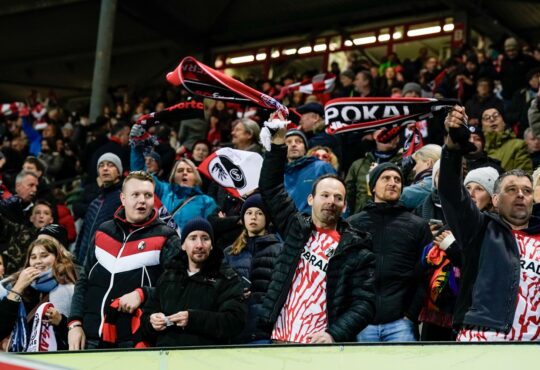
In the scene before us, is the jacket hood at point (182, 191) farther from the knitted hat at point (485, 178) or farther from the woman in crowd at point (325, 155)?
the knitted hat at point (485, 178)

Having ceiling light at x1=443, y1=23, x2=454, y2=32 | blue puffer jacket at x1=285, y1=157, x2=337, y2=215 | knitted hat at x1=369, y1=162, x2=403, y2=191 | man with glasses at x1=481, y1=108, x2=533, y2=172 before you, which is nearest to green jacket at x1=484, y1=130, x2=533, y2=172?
man with glasses at x1=481, y1=108, x2=533, y2=172

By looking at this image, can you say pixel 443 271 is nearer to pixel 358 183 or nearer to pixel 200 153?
pixel 358 183

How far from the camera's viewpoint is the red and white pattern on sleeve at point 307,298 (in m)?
5.81

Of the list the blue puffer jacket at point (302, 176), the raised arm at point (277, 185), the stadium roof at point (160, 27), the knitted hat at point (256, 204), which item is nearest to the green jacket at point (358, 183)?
the blue puffer jacket at point (302, 176)

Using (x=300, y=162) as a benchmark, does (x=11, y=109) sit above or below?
above

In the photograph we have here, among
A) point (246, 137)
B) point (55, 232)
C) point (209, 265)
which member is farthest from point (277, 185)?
point (246, 137)

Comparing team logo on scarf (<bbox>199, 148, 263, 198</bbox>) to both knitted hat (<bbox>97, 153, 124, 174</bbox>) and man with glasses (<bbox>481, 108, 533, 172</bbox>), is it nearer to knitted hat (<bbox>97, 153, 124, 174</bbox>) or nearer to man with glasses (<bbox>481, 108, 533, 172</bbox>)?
knitted hat (<bbox>97, 153, 124, 174</bbox>)

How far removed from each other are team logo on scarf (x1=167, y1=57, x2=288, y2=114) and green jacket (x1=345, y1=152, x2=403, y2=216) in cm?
237

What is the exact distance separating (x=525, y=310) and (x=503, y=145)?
4520mm

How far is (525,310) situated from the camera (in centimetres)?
526

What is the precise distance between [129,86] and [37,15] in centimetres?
323

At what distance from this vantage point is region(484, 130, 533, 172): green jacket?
9352 mm

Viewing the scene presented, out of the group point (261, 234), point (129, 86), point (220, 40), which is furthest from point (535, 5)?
point (261, 234)

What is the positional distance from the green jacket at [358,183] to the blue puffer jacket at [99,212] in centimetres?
202
